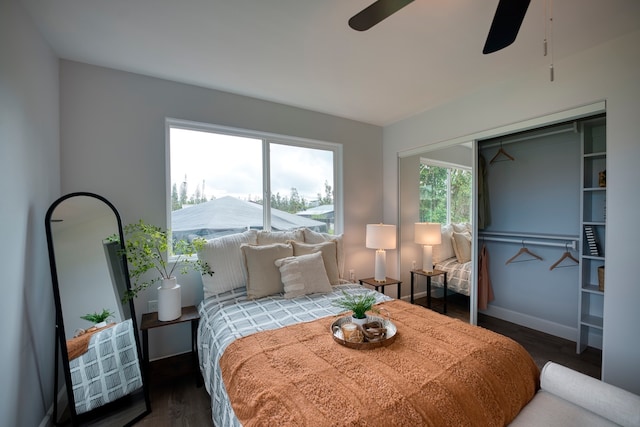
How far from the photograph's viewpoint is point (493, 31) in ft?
3.84

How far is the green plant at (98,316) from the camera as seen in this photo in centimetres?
183

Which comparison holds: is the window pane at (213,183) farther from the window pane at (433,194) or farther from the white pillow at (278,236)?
the window pane at (433,194)

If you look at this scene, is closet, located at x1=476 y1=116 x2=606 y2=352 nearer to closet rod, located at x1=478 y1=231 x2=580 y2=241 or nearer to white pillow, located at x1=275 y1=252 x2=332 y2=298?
closet rod, located at x1=478 y1=231 x2=580 y2=241

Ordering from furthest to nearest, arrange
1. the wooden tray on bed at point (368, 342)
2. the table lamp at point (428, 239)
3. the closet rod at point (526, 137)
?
the table lamp at point (428, 239) → the closet rod at point (526, 137) → the wooden tray on bed at point (368, 342)

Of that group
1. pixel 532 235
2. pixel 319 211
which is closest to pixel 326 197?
pixel 319 211

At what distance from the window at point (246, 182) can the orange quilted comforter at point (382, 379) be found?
147cm

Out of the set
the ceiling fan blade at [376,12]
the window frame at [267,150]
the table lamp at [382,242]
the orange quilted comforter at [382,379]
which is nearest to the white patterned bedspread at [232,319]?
the orange quilted comforter at [382,379]

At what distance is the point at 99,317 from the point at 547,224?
13.8 ft

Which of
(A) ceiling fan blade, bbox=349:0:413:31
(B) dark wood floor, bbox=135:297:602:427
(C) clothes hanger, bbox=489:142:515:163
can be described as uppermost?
(A) ceiling fan blade, bbox=349:0:413:31

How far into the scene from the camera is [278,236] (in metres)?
2.76

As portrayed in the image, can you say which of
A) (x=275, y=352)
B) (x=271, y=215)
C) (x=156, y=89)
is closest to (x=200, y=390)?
(x=275, y=352)

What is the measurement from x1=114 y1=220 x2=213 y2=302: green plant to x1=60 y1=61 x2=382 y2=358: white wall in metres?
0.12

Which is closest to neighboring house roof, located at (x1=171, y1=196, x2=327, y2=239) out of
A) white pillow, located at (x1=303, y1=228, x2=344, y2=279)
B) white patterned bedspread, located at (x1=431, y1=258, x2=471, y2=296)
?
white pillow, located at (x1=303, y1=228, x2=344, y2=279)

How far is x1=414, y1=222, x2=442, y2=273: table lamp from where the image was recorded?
10.7ft
